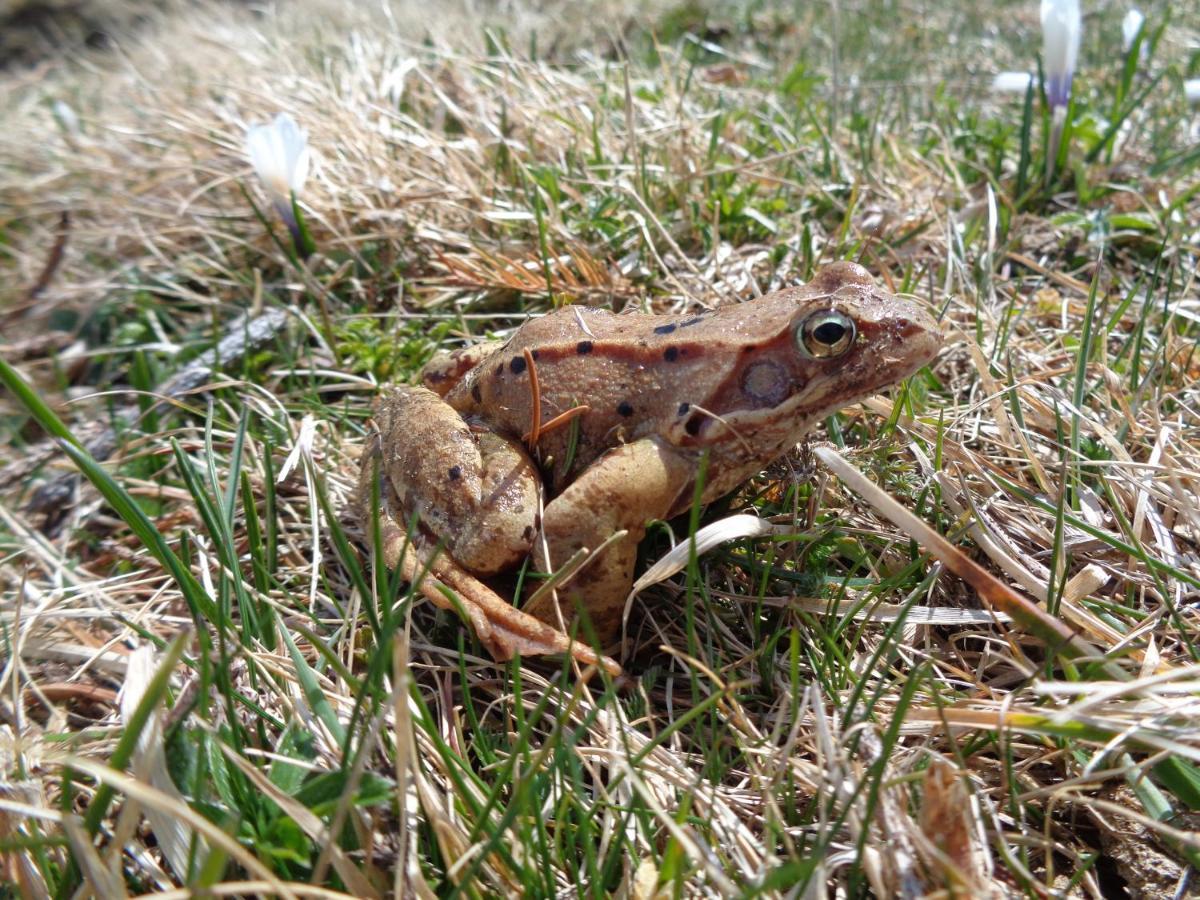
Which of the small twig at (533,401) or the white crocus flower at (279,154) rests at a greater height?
the white crocus flower at (279,154)

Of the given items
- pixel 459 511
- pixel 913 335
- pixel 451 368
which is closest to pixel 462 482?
pixel 459 511

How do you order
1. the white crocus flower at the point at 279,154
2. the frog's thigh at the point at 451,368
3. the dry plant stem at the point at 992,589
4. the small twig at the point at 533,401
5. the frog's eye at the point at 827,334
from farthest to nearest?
the white crocus flower at the point at 279,154, the frog's thigh at the point at 451,368, the small twig at the point at 533,401, the frog's eye at the point at 827,334, the dry plant stem at the point at 992,589

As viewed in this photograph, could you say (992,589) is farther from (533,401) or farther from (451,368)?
(451,368)

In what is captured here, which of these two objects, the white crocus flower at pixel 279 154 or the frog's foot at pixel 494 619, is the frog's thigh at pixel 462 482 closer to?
the frog's foot at pixel 494 619

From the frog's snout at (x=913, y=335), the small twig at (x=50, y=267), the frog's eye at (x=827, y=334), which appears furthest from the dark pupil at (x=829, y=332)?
the small twig at (x=50, y=267)

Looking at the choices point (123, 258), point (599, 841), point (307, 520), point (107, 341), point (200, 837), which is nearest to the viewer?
point (200, 837)

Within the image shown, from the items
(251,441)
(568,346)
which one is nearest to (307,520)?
(251,441)

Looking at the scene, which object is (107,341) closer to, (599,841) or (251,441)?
(251,441)

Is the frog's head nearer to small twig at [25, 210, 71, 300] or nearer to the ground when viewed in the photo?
the ground

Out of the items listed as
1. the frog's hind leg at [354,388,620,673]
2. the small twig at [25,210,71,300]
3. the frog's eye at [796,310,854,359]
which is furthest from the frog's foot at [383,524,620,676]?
the small twig at [25,210,71,300]
